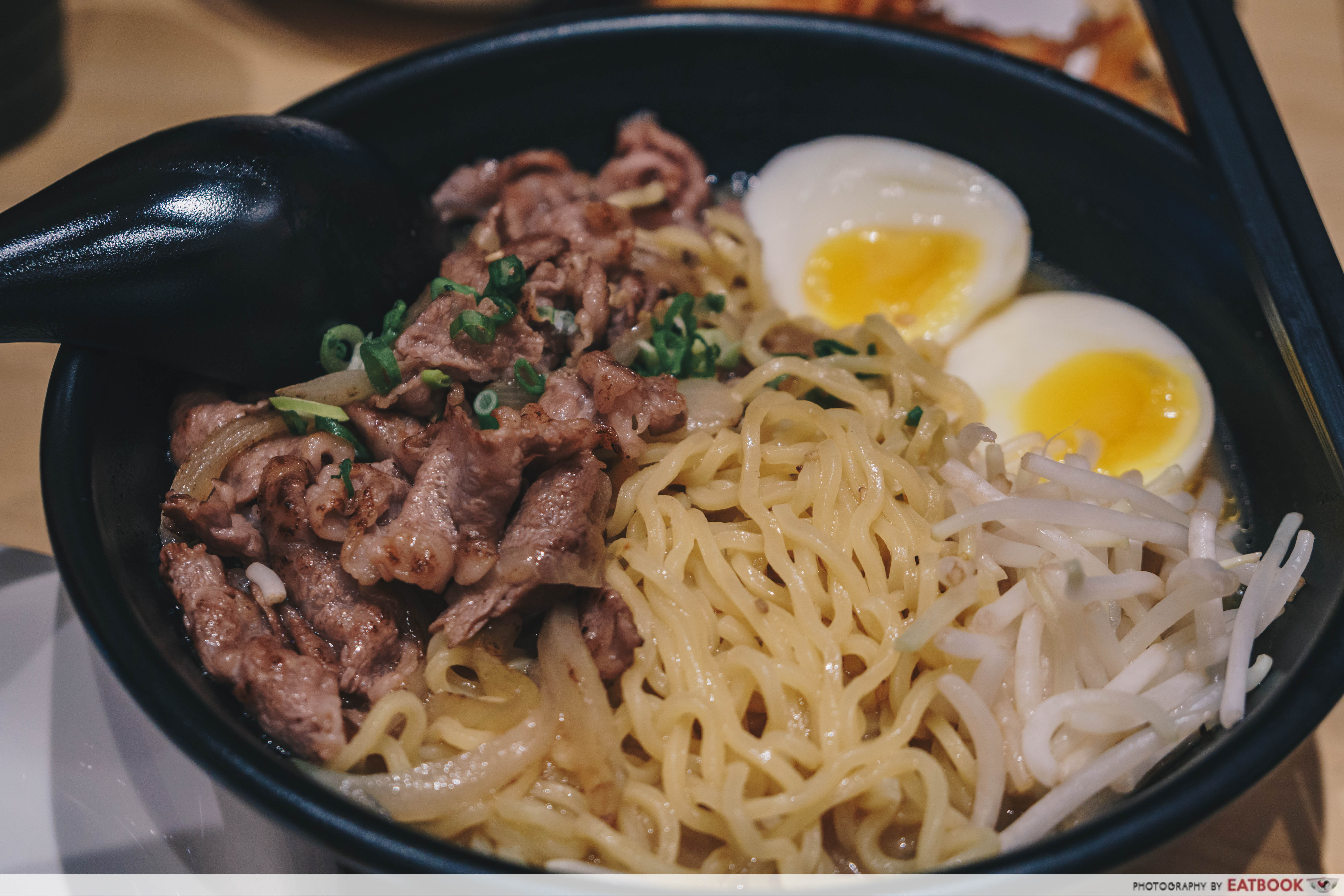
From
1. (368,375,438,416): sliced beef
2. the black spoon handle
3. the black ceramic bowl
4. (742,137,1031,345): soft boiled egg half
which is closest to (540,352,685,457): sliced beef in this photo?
(368,375,438,416): sliced beef

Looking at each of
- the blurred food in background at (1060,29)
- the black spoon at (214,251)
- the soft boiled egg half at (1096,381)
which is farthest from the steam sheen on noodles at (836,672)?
the blurred food in background at (1060,29)

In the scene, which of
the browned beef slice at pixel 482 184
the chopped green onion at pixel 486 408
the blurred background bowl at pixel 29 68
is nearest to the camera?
the chopped green onion at pixel 486 408

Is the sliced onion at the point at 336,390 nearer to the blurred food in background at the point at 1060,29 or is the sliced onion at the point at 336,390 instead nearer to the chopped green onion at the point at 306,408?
the chopped green onion at the point at 306,408

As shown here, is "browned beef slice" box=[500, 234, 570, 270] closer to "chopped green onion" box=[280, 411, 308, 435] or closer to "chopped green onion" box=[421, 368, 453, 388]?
"chopped green onion" box=[421, 368, 453, 388]

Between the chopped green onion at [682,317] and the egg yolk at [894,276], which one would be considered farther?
the egg yolk at [894,276]

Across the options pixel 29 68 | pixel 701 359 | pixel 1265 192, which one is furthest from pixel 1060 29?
pixel 29 68

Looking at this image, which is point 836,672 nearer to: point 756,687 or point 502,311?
point 756,687
